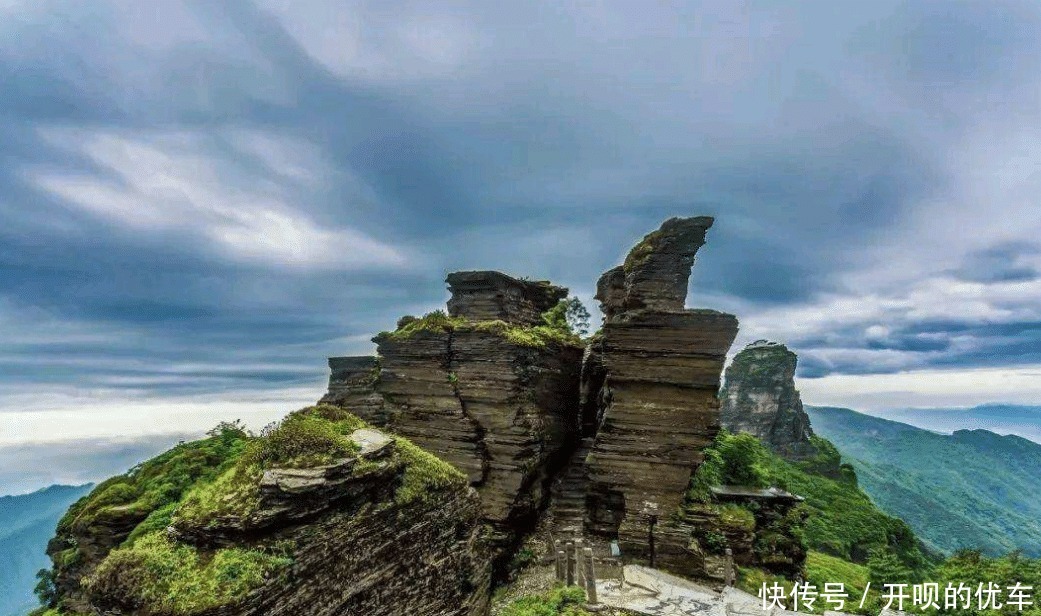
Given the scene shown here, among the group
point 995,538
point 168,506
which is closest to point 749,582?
point 168,506

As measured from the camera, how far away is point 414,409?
2289 centimetres

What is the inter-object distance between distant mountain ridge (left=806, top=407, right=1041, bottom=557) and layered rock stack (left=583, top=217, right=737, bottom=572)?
74.7 meters

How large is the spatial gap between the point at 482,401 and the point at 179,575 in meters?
14.3

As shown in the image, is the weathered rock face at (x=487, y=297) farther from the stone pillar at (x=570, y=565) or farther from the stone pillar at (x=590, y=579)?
the stone pillar at (x=590, y=579)

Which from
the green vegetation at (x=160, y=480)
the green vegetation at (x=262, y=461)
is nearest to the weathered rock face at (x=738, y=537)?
the green vegetation at (x=262, y=461)

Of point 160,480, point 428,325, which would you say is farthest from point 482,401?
point 160,480

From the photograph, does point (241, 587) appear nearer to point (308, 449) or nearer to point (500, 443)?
point (308, 449)

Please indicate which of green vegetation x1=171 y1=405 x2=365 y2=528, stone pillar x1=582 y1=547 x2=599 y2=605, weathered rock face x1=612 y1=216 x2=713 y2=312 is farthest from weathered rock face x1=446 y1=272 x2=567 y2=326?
green vegetation x1=171 y1=405 x2=365 y2=528

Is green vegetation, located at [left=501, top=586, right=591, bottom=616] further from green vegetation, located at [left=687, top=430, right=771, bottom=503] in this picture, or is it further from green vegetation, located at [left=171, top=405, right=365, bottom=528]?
green vegetation, located at [left=687, top=430, right=771, bottom=503]

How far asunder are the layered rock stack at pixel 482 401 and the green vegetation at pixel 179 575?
13.3 m

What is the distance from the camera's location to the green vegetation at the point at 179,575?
824cm

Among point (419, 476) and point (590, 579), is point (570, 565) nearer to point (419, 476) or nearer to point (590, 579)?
point (590, 579)

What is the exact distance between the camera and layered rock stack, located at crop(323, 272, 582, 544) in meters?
22.0

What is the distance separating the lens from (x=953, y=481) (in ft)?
396
